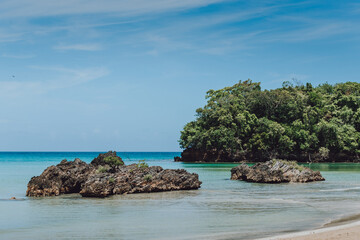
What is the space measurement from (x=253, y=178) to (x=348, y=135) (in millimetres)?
44717

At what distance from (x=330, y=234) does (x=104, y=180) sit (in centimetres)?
1236

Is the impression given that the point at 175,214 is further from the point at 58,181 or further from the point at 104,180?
the point at 58,181

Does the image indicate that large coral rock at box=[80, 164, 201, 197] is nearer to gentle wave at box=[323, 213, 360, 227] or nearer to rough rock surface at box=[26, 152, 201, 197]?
rough rock surface at box=[26, 152, 201, 197]

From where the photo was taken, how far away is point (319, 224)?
12492 mm

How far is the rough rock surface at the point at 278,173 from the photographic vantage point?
28016mm

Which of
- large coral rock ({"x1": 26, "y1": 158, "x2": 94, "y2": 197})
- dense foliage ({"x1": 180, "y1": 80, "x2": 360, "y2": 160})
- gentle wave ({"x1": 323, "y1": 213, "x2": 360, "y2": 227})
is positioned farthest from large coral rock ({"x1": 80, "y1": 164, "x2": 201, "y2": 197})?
dense foliage ({"x1": 180, "y1": 80, "x2": 360, "y2": 160})

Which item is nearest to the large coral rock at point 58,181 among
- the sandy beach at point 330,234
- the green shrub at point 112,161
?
the green shrub at point 112,161

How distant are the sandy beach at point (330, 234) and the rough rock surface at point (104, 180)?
11388mm

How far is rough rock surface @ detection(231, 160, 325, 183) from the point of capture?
28016 mm

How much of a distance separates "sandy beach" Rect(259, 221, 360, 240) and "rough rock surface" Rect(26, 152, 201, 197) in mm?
11388

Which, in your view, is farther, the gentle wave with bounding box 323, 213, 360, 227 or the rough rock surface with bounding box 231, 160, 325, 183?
the rough rock surface with bounding box 231, 160, 325, 183

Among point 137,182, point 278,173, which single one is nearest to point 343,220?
point 137,182

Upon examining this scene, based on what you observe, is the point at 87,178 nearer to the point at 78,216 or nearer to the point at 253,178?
the point at 78,216

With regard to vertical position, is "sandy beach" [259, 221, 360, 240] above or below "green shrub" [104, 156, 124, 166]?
below
